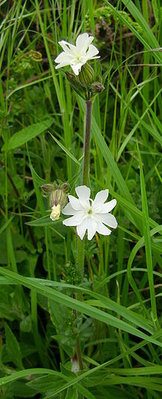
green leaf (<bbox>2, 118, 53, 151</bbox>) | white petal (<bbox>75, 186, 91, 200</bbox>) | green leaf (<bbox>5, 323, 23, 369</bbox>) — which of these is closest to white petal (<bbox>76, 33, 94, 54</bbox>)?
white petal (<bbox>75, 186, 91, 200</bbox>)

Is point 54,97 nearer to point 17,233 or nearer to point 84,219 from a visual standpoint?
point 17,233

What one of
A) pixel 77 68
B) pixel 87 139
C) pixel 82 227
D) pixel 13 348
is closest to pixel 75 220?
pixel 82 227

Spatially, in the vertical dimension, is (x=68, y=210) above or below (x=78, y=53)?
below

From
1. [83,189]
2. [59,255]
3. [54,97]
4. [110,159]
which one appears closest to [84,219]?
[83,189]

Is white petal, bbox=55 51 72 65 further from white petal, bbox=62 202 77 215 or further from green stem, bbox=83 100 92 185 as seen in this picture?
white petal, bbox=62 202 77 215

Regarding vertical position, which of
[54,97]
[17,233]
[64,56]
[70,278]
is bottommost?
[70,278]

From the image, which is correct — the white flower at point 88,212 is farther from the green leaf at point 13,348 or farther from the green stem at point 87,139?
the green leaf at point 13,348

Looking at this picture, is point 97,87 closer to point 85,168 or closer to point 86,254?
point 85,168
